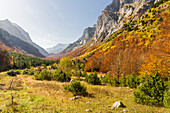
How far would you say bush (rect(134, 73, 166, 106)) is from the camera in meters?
7.08

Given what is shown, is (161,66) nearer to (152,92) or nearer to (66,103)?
(152,92)

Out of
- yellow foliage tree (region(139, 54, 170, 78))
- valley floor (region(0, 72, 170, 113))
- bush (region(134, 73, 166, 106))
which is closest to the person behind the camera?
valley floor (region(0, 72, 170, 113))

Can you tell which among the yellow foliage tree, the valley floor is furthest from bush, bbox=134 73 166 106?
the yellow foliage tree

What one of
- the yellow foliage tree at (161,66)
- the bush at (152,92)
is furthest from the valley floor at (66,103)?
the yellow foliage tree at (161,66)

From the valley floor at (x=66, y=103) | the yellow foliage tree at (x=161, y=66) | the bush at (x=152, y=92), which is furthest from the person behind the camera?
the yellow foliage tree at (x=161, y=66)

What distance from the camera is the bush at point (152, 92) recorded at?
23.2 ft

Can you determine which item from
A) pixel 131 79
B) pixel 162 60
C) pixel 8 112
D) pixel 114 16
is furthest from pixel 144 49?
pixel 114 16

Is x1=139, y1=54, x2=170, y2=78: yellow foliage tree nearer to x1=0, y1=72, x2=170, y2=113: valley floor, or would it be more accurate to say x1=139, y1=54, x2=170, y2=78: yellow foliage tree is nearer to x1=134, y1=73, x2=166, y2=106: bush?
x1=0, y1=72, x2=170, y2=113: valley floor

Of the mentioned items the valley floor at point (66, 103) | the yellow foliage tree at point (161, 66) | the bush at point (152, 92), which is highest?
the yellow foliage tree at point (161, 66)

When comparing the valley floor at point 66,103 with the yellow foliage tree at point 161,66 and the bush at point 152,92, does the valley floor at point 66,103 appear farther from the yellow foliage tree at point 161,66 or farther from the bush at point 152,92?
the yellow foliage tree at point 161,66

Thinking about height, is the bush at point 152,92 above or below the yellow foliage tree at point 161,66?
below

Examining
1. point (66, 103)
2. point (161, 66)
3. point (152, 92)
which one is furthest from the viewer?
point (161, 66)

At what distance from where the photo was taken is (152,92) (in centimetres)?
729

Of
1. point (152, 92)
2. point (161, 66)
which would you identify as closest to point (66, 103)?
point (152, 92)
